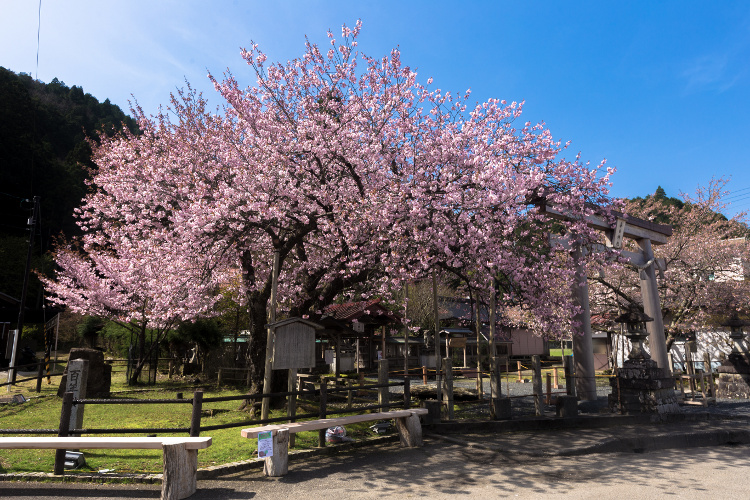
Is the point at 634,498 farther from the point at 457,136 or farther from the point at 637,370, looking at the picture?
the point at 457,136

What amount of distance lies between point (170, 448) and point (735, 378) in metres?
20.6

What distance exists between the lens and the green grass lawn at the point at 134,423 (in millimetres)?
7110

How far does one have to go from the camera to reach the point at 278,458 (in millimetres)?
6758

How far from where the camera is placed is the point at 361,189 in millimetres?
10812

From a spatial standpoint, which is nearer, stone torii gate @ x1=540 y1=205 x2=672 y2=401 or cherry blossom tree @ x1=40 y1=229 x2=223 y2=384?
cherry blossom tree @ x1=40 y1=229 x2=223 y2=384

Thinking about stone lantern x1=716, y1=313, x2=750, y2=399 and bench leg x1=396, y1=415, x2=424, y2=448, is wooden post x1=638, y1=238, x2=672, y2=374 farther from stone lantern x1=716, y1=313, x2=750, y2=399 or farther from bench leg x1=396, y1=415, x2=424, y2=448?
bench leg x1=396, y1=415, x2=424, y2=448

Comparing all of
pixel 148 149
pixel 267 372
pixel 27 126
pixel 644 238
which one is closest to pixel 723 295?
pixel 644 238

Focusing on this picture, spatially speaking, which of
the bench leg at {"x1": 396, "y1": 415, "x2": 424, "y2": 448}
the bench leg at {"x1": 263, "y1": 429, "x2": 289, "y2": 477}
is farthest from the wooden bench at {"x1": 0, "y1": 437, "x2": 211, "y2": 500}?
the bench leg at {"x1": 396, "y1": 415, "x2": 424, "y2": 448}

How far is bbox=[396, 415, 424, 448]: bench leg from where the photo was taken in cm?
870

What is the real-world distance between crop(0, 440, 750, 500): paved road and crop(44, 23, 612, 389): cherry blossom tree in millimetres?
3987

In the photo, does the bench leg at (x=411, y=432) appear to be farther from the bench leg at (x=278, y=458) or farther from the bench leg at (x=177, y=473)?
the bench leg at (x=177, y=473)

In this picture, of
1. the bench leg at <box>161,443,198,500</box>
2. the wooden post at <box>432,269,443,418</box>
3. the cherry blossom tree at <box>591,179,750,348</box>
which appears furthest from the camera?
the cherry blossom tree at <box>591,179,750,348</box>

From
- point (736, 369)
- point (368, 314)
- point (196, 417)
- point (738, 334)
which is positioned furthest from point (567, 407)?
point (736, 369)

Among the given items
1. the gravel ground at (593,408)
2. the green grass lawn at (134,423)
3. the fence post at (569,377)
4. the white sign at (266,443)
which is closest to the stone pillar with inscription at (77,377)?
the green grass lawn at (134,423)
